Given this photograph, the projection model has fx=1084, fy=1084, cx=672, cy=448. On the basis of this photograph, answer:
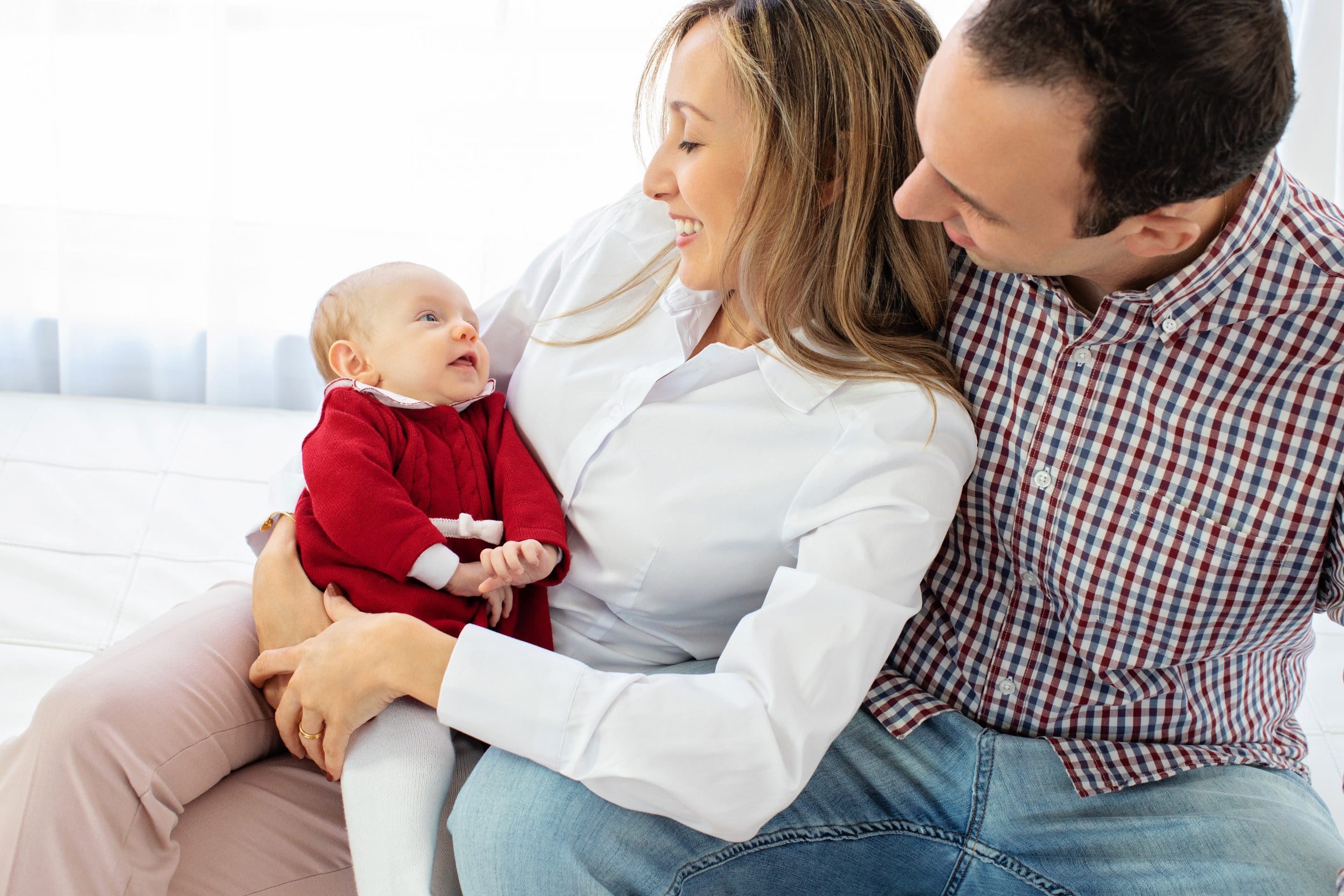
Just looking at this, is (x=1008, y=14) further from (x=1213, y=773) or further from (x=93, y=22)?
(x=93, y=22)

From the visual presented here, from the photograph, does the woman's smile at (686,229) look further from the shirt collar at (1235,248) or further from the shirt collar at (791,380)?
the shirt collar at (1235,248)

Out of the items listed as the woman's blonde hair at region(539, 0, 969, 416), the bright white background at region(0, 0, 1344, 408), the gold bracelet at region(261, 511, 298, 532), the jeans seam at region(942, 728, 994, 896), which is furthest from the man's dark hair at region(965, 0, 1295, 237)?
the bright white background at region(0, 0, 1344, 408)

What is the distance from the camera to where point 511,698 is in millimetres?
1100

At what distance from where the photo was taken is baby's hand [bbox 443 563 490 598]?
126 cm

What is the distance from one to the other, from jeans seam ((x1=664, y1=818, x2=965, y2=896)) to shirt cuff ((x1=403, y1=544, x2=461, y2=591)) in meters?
0.41

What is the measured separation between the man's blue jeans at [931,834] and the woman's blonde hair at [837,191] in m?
0.42

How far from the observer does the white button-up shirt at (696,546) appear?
1064 millimetres

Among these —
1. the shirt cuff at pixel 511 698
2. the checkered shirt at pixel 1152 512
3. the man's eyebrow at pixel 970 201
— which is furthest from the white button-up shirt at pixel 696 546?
the man's eyebrow at pixel 970 201

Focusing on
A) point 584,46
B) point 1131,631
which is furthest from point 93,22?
point 1131,631

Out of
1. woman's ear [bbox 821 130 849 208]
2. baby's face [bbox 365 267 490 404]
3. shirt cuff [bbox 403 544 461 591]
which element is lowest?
shirt cuff [bbox 403 544 461 591]

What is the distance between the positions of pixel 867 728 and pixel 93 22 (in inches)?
88.0

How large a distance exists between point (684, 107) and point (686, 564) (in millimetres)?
528

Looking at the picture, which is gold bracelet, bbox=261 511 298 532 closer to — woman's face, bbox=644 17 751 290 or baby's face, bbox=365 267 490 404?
baby's face, bbox=365 267 490 404

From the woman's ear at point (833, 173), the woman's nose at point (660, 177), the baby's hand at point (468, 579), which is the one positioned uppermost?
the woman's ear at point (833, 173)
